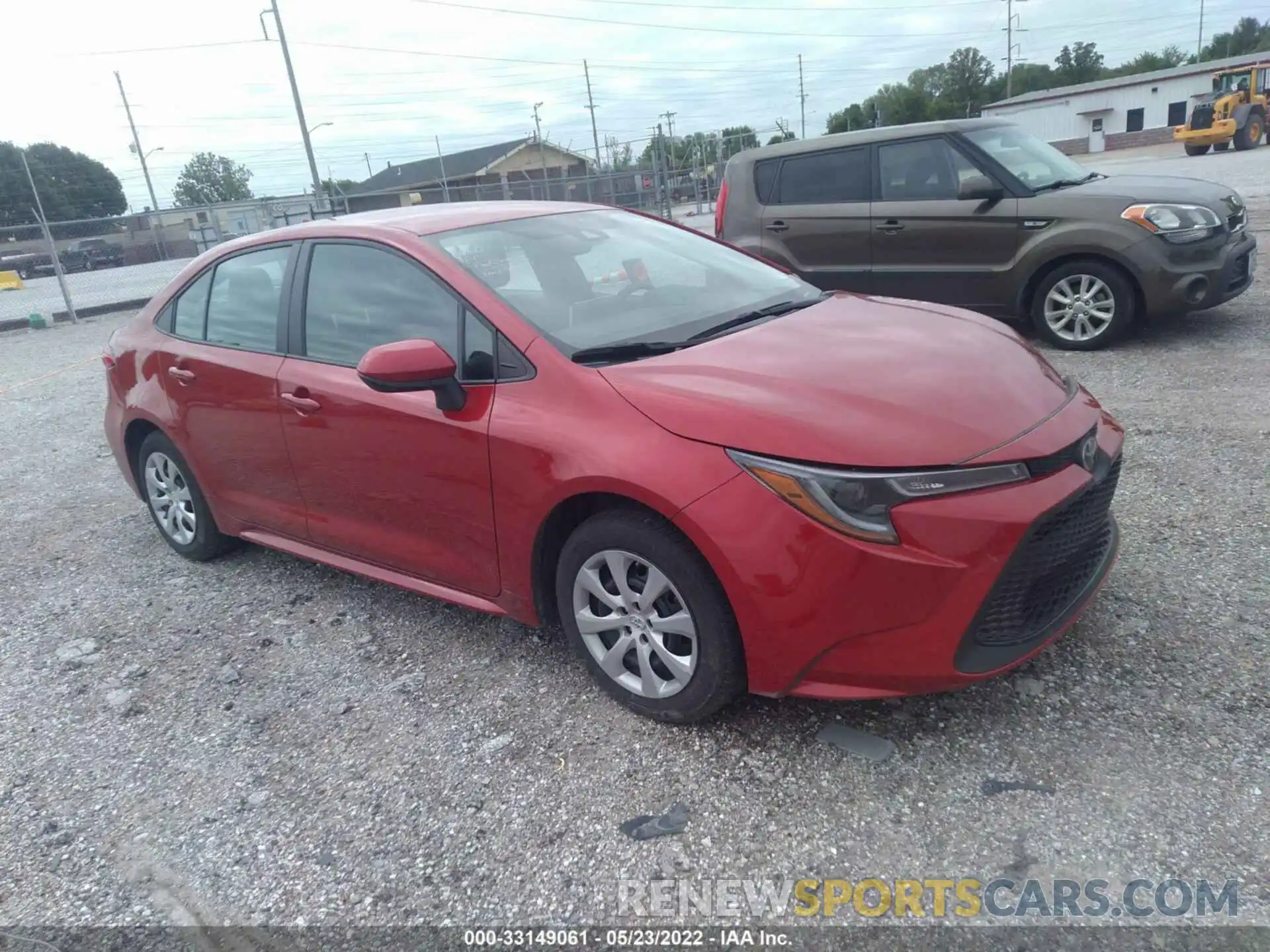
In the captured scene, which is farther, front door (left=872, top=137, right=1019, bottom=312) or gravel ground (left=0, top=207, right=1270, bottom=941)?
front door (left=872, top=137, right=1019, bottom=312)

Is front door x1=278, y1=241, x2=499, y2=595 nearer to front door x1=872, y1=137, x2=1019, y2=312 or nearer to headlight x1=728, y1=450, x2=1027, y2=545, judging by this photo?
headlight x1=728, y1=450, x2=1027, y2=545

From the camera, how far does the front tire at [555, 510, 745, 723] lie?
254 cm

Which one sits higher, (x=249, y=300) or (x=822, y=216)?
(x=249, y=300)

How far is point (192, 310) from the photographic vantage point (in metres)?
4.27

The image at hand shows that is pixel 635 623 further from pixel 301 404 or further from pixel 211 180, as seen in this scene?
pixel 211 180

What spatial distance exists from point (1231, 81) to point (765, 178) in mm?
38991

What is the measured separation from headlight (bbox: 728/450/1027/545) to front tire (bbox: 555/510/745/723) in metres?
0.37

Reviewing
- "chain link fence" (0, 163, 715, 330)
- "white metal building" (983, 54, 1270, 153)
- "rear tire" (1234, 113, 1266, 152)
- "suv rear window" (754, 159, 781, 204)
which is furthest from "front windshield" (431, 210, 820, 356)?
"white metal building" (983, 54, 1270, 153)

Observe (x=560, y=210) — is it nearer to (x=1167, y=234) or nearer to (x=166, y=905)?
(x=166, y=905)

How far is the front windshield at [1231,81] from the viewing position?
35.4 m

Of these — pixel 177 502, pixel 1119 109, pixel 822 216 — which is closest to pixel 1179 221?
pixel 822 216

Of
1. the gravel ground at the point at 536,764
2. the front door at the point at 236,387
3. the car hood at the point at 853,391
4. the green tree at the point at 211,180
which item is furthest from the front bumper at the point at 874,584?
the green tree at the point at 211,180

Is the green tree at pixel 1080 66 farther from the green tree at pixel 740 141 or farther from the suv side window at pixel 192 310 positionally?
the suv side window at pixel 192 310

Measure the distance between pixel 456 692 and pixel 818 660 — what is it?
4.54ft
